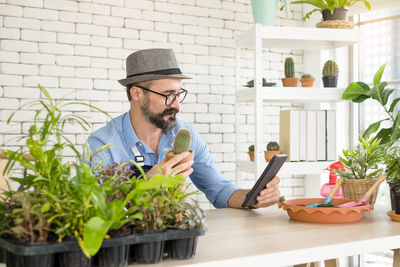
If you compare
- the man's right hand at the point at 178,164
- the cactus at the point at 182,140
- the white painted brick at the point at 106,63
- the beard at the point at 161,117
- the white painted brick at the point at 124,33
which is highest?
the white painted brick at the point at 124,33

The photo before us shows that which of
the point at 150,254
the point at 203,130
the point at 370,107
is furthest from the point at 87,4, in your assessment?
the point at 150,254

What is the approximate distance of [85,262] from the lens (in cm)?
113

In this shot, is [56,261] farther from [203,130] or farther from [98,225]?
[203,130]

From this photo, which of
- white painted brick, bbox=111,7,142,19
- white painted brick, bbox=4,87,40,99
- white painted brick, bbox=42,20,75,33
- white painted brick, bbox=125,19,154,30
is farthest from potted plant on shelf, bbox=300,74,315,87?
white painted brick, bbox=4,87,40,99

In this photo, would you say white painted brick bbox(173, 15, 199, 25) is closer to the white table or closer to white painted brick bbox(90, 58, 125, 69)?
white painted brick bbox(90, 58, 125, 69)

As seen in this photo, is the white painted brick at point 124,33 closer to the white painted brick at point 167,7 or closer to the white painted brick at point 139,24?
the white painted brick at point 139,24

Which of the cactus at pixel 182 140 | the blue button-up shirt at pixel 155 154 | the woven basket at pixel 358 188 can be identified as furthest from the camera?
the blue button-up shirt at pixel 155 154

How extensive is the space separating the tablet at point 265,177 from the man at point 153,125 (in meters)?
0.36

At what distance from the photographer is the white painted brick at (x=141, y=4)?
3.79 metres

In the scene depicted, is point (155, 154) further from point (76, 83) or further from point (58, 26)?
point (58, 26)

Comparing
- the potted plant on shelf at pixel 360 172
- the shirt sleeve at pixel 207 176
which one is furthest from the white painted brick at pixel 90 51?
the potted plant on shelf at pixel 360 172

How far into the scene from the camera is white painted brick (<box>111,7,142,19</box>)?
3738 millimetres

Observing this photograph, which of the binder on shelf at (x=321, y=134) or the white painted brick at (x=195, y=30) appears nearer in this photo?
the binder on shelf at (x=321, y=134)

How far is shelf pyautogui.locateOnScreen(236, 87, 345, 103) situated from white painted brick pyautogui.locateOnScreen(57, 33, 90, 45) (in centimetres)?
127
